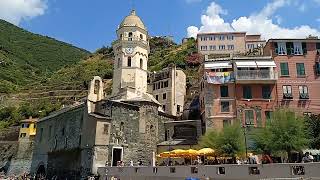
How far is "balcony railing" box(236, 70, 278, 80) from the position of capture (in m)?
34.8

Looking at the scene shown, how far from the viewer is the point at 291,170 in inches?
745

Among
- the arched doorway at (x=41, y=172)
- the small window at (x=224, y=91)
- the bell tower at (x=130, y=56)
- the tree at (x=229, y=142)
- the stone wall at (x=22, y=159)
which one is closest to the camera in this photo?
the tree at (x=229, y=142)

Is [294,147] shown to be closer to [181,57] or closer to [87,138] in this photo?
[87,138]

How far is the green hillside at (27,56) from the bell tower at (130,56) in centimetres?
5060

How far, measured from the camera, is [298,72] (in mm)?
35125

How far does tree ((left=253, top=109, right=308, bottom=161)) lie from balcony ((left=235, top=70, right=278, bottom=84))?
750 centimetres

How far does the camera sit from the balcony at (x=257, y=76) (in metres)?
34.8

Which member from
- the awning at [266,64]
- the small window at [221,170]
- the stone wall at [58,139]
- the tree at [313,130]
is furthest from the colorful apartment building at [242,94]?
the stone wall at [58,139]

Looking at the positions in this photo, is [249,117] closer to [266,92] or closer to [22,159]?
[266,92]

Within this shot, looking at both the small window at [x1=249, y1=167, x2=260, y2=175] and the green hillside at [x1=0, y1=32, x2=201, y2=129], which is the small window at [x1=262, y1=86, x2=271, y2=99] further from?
the green hillside at [x1=0, y1=32, x2=201, y2=129]

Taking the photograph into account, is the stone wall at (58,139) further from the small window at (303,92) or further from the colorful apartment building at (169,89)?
the small window at (303,92)

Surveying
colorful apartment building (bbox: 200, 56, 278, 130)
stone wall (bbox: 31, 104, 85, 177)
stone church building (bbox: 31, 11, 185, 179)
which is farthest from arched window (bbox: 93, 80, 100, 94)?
colorful apartment building (bbox: 200, 56, 278, 130)

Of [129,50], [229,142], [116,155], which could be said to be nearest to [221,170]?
[229,142]

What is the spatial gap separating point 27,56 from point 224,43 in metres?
79.2
